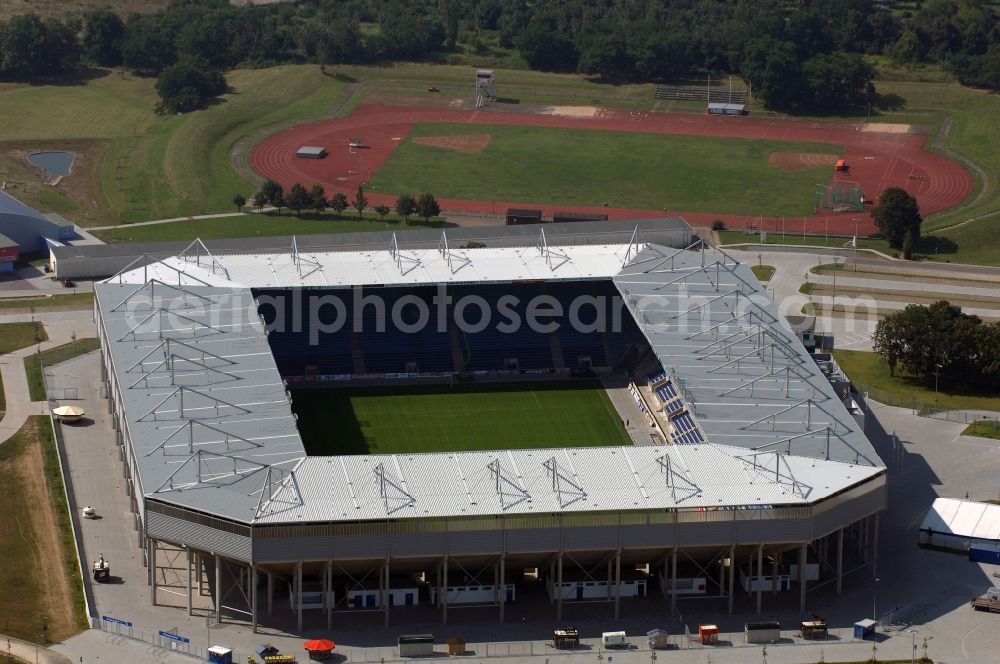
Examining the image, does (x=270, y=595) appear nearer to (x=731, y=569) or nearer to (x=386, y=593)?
(x=386, y=593)

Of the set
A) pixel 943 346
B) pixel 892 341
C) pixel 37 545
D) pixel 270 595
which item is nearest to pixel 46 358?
pixel 37 545

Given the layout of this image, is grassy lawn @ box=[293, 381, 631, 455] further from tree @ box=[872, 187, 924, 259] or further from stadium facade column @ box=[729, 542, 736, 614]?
tree @ box=[872, 187, 924, 259]

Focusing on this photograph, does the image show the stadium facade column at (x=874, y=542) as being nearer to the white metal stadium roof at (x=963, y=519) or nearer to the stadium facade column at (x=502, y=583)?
the white metal stadium roof at (x=963, y=519)

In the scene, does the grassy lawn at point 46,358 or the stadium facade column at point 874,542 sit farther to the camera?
the grassy lawn at point 46,358

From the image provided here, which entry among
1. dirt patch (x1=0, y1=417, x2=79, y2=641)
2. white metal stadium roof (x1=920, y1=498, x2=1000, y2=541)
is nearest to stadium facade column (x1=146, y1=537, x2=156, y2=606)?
dirt patch (x1=0, y1=417, x2=79, y2=641)

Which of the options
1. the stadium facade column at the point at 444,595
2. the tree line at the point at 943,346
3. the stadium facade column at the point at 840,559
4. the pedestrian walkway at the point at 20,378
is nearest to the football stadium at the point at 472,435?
the stadium facade column at the point at 444,595

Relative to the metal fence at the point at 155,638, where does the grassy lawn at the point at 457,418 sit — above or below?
below

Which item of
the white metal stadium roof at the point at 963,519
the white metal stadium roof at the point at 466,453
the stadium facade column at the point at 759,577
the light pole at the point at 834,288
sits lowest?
the light pole at the point at 834,288
